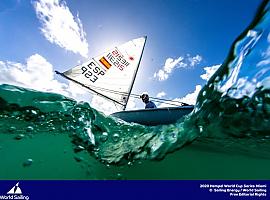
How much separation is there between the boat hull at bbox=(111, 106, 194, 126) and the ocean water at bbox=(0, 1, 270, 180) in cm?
170

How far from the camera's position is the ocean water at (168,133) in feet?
16.4

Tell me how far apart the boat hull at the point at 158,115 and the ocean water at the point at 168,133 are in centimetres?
170

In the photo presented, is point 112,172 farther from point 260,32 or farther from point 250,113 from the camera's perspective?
point 260,32

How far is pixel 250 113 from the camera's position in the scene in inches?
229

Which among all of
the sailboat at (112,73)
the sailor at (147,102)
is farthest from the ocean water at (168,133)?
the sailboat at (112,73)

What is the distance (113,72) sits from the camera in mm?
19281

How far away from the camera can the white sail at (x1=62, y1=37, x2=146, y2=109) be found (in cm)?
1848

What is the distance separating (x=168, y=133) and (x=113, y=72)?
13122 mm
